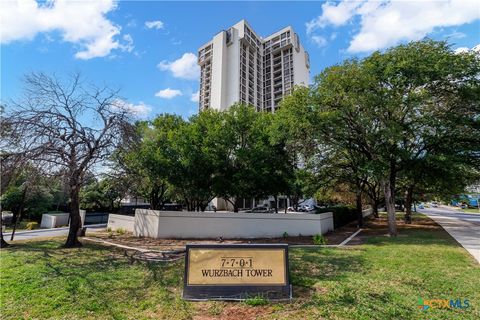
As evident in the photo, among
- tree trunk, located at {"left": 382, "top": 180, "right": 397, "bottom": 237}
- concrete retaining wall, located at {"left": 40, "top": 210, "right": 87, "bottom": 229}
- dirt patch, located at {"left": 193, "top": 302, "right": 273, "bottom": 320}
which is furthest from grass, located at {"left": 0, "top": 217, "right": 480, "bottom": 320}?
concrete retaining wall, located at {"left": 40, "top": 210, "right": 87, "bottom": 229}

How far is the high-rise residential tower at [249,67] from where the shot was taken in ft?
216

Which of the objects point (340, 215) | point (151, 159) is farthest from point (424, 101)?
point (151, 159)

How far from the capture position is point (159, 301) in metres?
4.83

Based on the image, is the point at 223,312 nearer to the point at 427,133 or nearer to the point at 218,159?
the point at 218,159

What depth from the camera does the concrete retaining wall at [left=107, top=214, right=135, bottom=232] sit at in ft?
53.7

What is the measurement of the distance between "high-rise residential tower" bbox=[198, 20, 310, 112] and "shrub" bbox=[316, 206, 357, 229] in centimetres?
4442

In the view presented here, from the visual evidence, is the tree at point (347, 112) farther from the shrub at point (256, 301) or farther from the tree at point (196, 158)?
the shrub at point (256, 301)

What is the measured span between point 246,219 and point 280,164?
4090 mm

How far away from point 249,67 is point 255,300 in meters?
71.3

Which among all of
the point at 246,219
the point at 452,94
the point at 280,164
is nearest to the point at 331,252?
the point at 246,219

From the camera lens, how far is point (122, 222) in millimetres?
17359

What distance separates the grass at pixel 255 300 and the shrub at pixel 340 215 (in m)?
9.85

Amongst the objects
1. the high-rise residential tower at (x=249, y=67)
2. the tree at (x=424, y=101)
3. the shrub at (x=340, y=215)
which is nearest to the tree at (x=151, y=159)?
the shrub at (x=340, y=215)

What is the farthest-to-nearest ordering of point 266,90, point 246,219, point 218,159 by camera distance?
1. point 266,90
2. point 218,159
3. point 246,219
